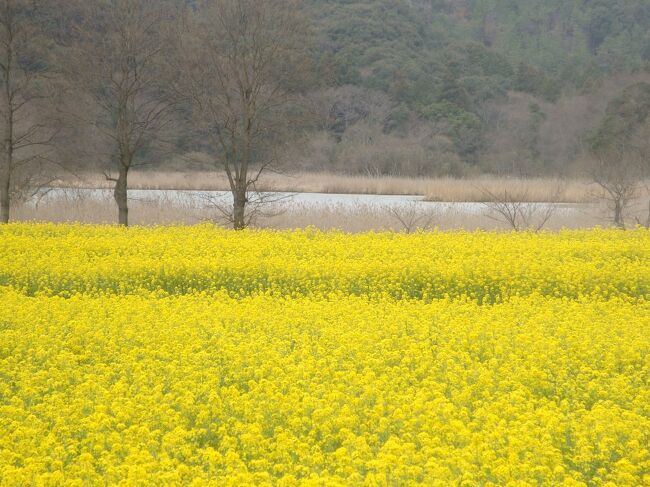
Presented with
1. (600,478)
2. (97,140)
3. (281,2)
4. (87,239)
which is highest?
(281,2)

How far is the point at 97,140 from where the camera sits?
21.7 metres

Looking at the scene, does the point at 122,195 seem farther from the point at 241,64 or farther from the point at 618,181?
the point at 618,181

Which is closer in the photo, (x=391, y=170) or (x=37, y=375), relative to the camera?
(x=37, y=375)

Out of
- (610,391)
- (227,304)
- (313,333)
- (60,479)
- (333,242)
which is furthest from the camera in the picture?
(333,242)

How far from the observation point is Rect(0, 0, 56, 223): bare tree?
18344 mm

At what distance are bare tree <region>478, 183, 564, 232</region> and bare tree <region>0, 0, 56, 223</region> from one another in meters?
10.4

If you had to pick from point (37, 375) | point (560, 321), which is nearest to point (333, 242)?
point (560, 321)

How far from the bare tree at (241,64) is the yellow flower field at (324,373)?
7.00 m

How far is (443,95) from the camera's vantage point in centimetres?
4562

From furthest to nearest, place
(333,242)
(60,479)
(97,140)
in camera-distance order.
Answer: (97,140) < (333,242) < (60,479)

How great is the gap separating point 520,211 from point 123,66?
9470mm

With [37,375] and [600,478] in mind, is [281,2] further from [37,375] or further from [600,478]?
[600,478]

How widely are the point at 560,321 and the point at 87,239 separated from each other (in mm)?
8546

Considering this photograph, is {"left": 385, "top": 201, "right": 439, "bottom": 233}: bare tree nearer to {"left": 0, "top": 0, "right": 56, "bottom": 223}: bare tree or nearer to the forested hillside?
{"left": 0, "top": 0, "right": 56, "bottom": 223}: bare tree
